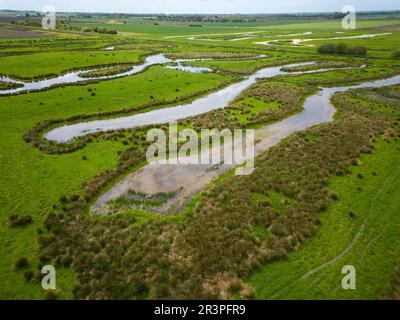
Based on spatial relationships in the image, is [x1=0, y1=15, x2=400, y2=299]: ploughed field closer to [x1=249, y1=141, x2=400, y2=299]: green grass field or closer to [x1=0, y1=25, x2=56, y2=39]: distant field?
[x1=249, y1=141, x2=400, y2=299]: green grass field

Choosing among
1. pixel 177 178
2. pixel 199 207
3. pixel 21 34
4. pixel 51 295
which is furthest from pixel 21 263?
pixel 21 34

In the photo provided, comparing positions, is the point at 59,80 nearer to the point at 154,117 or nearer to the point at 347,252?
the point at 154,117

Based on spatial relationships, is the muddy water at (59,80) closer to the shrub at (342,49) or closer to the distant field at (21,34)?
the shrub at (342,49)

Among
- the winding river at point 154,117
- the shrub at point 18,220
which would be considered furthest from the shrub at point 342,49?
the shrub at point 18,220

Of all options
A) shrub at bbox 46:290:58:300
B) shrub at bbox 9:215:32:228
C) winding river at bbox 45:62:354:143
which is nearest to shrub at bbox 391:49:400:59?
Result: winding river at bbox 45:62:354:143

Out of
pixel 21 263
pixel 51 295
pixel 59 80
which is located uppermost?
pixel 59 80

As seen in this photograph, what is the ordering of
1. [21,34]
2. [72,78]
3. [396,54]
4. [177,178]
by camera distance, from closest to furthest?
[177,178] → [72,78] → [396,54] → [21,34]

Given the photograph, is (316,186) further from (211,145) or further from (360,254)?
(211,145)
